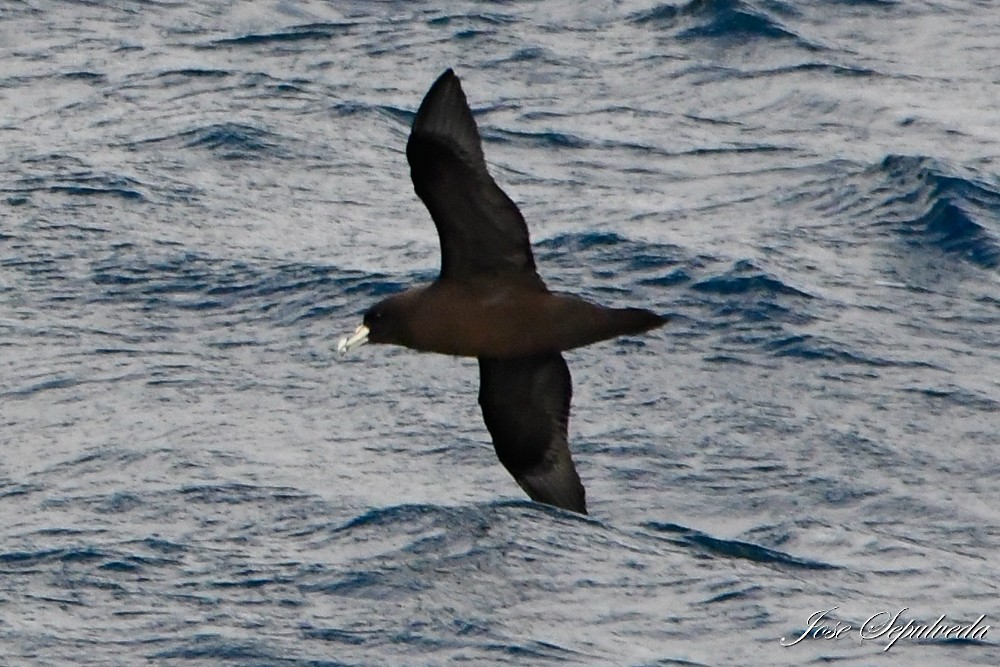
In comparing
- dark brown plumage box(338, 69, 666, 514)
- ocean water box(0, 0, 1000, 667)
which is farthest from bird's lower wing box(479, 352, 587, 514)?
ocean water box(0, 0, 1000, 667)

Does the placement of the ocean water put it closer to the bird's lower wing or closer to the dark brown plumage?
the bird's lower wing

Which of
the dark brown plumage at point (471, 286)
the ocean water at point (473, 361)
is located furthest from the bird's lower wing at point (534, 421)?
the ocean water at point (473, 361)

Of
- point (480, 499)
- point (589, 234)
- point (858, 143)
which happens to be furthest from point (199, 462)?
point (858, 143)

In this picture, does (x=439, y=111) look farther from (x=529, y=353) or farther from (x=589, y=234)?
(x=589, y=234)

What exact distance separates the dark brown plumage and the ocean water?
4.85 feet

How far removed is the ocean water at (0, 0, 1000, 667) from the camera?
12.0 metres

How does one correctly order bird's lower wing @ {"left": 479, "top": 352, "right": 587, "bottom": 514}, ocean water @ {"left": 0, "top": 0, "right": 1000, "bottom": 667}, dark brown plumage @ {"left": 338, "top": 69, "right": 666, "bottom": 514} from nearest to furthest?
1. dark brown plumage @ {"left": 338, "top": 69, "right": 666, "bottom": 514}
2. bird's lower wing @ {"left": 479, "top": 352, "right": 587, "bottom": 514}
3. ocean water @ {"left": 0, "top": 0, "right": 1000, "bottom": 667}

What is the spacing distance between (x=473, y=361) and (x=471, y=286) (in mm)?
3321

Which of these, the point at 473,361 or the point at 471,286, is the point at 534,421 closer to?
the point at 471,286

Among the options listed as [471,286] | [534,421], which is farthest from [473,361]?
[471,286]

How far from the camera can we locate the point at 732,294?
1494cm

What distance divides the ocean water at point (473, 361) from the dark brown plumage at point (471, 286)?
4.85 ft

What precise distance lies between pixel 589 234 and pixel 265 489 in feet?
11.7

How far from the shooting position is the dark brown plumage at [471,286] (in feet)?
36.5
